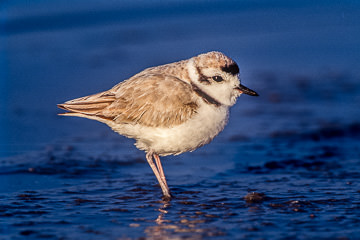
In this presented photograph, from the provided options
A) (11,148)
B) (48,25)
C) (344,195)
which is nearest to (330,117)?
(344,195)

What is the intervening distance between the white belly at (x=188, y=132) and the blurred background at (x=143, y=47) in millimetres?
2439

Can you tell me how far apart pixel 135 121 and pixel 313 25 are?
9365 mm

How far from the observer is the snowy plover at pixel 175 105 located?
549 cm

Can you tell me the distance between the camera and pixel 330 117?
8.88 meters

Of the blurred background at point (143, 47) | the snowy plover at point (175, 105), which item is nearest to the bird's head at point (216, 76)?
the snowy plover at point (175, 105)

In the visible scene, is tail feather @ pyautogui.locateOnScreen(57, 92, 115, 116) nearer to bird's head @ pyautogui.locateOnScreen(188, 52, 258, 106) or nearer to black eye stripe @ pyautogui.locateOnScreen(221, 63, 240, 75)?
bird's head @ pyautogui.locateOnScreen(188, 52, 258, 106)

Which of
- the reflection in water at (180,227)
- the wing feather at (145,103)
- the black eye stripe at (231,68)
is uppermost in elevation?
the black eye stripe at (231,68)

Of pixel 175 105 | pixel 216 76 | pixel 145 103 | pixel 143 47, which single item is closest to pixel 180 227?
pixel 175 105

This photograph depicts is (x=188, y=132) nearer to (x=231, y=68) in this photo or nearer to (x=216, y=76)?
(x=216, y=76)

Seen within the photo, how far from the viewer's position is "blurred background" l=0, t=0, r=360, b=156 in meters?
9.26

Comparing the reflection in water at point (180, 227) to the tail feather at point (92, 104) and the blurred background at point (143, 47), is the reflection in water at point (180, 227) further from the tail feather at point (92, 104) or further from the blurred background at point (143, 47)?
the blurred background at point (143, 47)

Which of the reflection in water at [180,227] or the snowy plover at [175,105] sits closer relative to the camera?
the reflection in water at [180,227]

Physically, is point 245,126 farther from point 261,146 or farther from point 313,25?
point 313,25

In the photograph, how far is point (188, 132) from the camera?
546 cm
